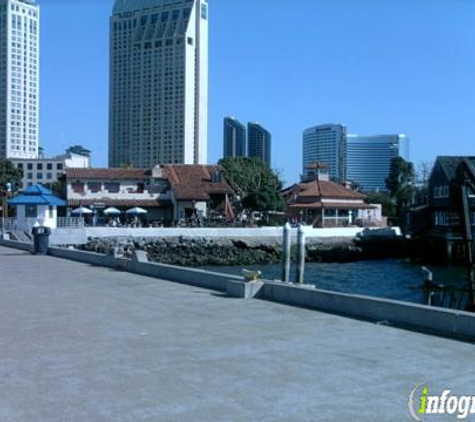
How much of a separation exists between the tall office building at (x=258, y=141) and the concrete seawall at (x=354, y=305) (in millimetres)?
163856

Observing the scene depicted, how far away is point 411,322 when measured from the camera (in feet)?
35.7

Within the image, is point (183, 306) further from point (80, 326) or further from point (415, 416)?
point (415, 416)

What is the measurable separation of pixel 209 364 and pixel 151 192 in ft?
210

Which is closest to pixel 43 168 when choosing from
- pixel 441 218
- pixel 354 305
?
pixel 441 218

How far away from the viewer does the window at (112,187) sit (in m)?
70.4

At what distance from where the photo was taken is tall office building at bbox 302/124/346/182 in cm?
15900

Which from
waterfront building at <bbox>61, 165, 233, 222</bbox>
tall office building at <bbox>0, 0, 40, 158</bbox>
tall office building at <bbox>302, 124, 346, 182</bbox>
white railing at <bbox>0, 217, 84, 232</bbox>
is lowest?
white railing at <bbox>0, 217, 84, 232</bbox>

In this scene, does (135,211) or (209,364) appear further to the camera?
(135,211)

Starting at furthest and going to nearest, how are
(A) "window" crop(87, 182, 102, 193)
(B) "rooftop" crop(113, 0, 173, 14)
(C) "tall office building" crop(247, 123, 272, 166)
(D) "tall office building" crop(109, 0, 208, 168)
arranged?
1. (C) "tall office building" crop(247, 123, 272, 166)
2. (B) "rooftop" crop(113, 0, 173, 14)
3. (D) "tall office building" crop(109, 0, 208, 168)
4. (A) "window" crop(87, 182, 102, 193)

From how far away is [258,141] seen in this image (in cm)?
18412

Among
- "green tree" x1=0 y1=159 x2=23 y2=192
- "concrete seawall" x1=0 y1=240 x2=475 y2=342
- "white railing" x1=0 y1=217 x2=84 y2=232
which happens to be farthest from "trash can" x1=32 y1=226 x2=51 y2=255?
"green tree" x1=0 y1=159 x2=23 y2=192

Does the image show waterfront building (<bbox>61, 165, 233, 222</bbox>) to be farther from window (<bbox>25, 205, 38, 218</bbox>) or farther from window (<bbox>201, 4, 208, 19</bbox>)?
window (<bbox>201, 4, 208, 19</bbox>)

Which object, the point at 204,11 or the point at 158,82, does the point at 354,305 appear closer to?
the point at 158,82

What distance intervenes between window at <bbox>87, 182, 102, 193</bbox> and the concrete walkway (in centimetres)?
5731
